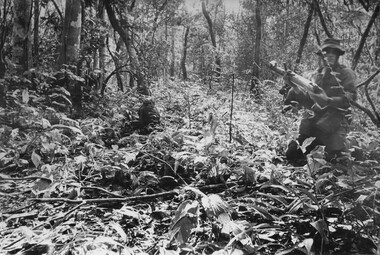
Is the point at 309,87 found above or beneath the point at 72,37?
beneath

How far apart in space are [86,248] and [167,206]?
0.90 metres

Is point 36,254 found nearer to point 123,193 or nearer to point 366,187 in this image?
point 123,193

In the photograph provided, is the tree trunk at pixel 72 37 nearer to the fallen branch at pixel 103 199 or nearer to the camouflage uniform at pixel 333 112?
the fallen branch at pixel 103 199

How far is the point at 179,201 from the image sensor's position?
270 centimetres

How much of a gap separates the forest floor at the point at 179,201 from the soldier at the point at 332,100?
30cm

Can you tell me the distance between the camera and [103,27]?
8.09 meters

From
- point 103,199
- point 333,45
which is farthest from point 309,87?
point 103,199

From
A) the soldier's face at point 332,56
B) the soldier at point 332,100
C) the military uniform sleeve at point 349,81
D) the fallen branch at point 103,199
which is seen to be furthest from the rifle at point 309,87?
the fallen branch at point 103,199

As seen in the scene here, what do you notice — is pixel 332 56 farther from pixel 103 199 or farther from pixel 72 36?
pixel 72 36

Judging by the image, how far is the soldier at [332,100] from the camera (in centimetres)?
326

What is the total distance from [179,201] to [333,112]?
2.05 m

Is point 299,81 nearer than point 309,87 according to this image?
No

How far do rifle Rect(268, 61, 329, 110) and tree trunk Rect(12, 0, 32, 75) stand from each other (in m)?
4.38

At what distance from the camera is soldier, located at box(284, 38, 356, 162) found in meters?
3.26
